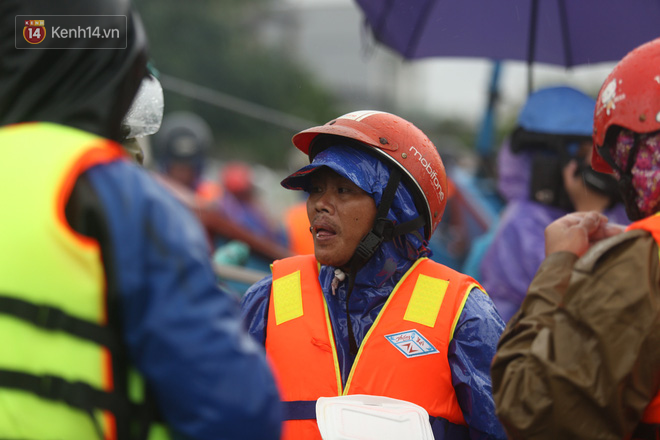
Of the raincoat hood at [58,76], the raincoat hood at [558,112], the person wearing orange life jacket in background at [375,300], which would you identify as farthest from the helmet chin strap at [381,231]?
the raincoat hood at [558,112]

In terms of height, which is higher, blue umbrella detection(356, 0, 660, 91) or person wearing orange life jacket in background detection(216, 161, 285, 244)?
blue umbrella detection(356, 0, 660, 91)

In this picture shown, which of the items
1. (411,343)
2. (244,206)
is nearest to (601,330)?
(411,343)

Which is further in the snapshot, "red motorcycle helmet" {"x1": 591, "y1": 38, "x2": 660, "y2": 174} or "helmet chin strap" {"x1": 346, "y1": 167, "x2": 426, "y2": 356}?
"helmet chin strap" {"x1": 346, "y1": 167, "x2": 426, "y2": 356}

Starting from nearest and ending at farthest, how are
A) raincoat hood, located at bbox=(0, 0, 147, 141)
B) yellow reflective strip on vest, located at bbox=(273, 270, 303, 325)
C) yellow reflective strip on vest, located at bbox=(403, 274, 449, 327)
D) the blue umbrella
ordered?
raincoat hood, located at bbox=(0, 0, 147, 141), yellow reflective strip on vest, located at bbox=(403, 274, 449, 327), yellow reflective strip on vest, located at bbox=(273, 270, 303, 325), the blue umbrella

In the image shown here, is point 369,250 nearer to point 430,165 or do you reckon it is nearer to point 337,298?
point 337,298

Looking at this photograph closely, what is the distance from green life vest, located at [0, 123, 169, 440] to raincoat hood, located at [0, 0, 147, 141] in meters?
0.15

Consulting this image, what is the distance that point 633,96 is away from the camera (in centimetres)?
229

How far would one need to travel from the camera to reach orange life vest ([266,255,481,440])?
110 inches

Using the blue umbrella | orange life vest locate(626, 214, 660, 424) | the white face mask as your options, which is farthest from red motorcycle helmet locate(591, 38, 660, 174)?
the blue umbrella

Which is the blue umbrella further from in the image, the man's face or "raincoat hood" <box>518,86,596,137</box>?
the man's face

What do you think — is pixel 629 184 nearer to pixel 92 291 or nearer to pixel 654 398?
pixel 654 398

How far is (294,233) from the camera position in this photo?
793cm

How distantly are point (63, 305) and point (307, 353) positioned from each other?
1447 mm

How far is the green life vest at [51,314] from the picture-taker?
5.22 feet
